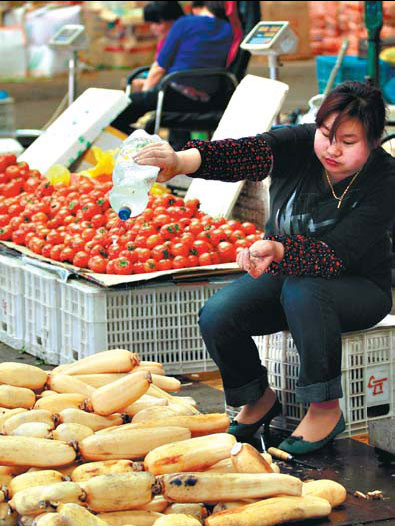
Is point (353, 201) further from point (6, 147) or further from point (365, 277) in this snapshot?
point (6, 147)

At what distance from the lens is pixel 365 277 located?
4070 millimetres

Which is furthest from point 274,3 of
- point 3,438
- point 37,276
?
point 3,438

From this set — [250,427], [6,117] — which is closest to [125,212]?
[250,427]

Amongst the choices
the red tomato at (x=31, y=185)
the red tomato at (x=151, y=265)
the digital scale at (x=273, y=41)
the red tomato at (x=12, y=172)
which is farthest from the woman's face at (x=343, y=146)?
the digital scale at (x=273, y=41)

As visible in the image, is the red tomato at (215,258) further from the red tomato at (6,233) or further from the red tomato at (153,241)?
the red tomato at (6,233)

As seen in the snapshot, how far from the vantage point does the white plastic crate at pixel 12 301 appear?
219 inches

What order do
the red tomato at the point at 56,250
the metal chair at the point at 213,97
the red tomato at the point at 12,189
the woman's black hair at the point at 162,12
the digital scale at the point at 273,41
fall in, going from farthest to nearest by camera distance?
the woman's black hair at the point at 162,12 → the metal chair at the point at 213,97 → the digital scale at the point at 273,41 → the red tomato at the point at 12,189 → the red tomato at the point at 56,250

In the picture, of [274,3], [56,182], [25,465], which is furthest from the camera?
[274,3]

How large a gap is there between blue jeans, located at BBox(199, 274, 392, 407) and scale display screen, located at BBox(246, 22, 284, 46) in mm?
3403

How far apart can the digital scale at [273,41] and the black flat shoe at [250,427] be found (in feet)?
11.6

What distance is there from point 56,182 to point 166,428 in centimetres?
365

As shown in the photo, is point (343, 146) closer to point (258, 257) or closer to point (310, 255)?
point (310, 255)

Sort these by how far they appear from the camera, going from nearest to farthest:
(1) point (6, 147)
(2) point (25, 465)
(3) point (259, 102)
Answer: (2) point (25, 465) → (3) point (259, 102) → (1) point (6, 147)

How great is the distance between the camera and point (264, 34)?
732 centimetres
